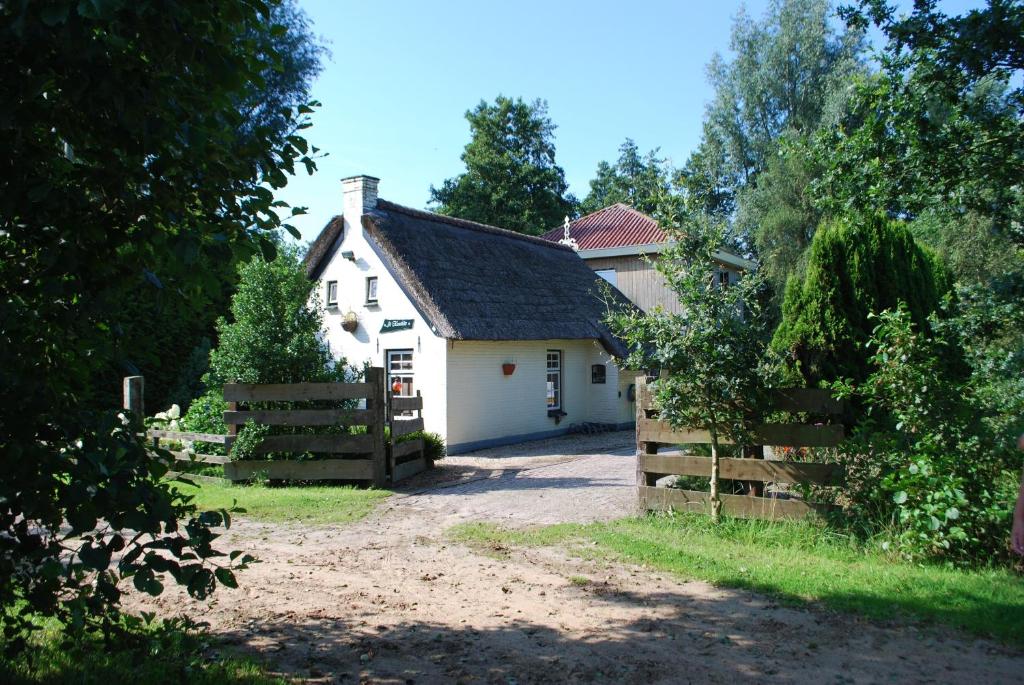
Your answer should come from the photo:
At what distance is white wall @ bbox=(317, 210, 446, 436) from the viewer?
17219 mm

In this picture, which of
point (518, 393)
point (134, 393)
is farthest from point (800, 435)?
point (518, 393)

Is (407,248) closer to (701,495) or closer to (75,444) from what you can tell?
(701,495)

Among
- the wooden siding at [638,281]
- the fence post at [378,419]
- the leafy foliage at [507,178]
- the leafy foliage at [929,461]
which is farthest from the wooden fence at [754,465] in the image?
the leafy foliage at [507,178]

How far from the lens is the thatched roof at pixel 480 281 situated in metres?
17.5

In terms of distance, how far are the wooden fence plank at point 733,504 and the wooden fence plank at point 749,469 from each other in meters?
0.23

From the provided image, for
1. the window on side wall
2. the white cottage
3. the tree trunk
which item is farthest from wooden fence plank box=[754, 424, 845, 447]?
the window on side wall

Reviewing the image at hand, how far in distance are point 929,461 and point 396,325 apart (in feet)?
42.9

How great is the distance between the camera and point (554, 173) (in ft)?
145

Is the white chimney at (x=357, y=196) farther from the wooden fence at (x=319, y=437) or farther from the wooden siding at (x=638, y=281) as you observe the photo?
the wooden siding at (x=638, y=281)

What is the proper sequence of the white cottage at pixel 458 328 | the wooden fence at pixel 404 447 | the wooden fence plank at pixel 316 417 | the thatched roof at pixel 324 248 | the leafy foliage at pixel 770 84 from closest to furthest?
1. the wooden fence plank at pixel 316 417
2. the wooden fence at pixel 404 447
3. the white cottage at pixel 458 328
4. the thatched roof at pixel 324 248
5. the leafy foliage at pixel 770 84

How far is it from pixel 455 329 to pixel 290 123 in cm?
1238

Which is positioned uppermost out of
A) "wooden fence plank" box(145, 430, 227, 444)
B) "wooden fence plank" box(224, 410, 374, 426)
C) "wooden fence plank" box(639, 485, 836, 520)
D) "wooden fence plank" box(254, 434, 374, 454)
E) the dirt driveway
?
"wooden fence plank" box(224, 410, 374, 426)

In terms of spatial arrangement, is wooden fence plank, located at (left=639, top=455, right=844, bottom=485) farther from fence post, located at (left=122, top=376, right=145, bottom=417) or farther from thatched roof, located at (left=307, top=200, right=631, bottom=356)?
thatched roof, located at (left=307, top=200, right=631, bottom=356)

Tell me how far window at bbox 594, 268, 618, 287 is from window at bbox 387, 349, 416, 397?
39.5ft
